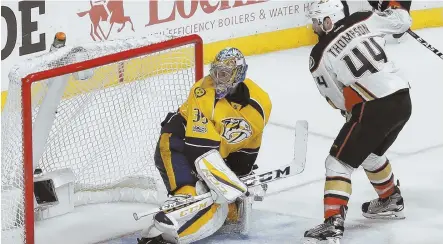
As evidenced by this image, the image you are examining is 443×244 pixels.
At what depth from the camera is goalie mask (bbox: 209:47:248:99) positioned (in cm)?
452

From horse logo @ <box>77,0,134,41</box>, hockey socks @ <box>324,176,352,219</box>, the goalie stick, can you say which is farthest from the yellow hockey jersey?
horse logo @ <box>77,0,134,41</box>

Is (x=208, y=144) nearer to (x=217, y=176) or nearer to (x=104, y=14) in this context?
(x=217, y=176)

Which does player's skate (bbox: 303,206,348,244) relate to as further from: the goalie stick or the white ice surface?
the goalie stick

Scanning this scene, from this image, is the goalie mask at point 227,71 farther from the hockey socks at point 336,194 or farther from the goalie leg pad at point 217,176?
the hockey socks at point 336,194

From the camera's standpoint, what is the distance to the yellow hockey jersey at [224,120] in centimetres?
454

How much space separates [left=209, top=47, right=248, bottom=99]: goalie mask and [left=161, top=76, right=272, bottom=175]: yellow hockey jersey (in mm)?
33

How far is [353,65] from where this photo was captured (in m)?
4.61

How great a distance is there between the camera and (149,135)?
5230 mm

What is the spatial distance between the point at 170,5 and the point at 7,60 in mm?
1213

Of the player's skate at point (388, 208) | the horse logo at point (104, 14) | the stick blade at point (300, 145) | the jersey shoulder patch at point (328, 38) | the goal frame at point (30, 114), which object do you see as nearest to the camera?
the goal frame at point (30, 114)

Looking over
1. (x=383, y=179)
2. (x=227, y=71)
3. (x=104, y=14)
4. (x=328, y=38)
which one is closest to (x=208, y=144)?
(x=227, y=71)

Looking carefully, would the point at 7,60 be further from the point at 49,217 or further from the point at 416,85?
the point at 416,85

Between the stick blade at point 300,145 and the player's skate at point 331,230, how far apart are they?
0.31 metres

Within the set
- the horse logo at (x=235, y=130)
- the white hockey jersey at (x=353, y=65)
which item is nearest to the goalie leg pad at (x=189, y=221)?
the horse logo at (x=235, y=130)
